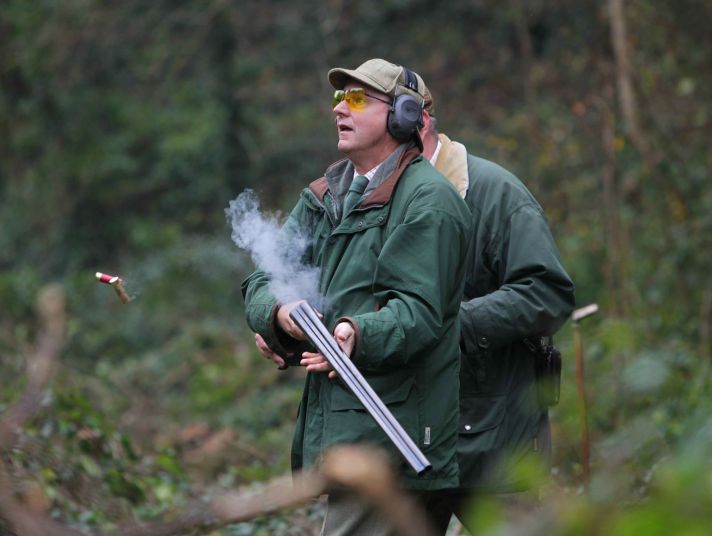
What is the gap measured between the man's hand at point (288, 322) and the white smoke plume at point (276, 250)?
0.16 feet

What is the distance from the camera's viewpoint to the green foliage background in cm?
863

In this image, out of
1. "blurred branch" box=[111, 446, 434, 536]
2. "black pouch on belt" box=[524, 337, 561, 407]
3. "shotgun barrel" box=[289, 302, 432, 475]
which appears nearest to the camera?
"blurred branch" box=[111, 446, 434, 536]

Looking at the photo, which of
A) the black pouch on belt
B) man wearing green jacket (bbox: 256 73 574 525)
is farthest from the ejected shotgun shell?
the black pouch on belt

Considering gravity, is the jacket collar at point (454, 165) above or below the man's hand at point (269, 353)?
above

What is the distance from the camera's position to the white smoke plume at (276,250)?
14.3ft

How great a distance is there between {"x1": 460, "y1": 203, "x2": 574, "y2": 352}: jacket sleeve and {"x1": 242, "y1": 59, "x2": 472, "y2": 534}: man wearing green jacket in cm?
45

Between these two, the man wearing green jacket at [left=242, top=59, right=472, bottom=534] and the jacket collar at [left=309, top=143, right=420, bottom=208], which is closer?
the man wearing green jacket at [left=242, top=59, right=472, bottom=534]

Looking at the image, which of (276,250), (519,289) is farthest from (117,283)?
(519,289)

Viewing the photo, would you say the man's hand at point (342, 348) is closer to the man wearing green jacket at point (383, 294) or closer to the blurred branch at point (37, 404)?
the man wearing green jacket at point (383, 294)

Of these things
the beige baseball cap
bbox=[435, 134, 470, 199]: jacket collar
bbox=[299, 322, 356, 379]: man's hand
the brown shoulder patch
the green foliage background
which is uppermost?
the beige baseball cap

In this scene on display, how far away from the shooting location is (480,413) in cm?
480

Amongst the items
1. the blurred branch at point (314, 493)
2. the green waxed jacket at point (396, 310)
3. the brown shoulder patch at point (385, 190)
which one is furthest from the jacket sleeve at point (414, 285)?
the blurred branch at point (314, 493)

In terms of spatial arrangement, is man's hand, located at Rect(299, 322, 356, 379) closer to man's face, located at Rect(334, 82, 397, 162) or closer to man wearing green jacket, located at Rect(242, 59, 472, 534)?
man wearing green jacket, located at Rect(242, 59, 472, 534)

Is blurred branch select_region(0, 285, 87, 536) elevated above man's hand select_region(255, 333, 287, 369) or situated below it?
above
